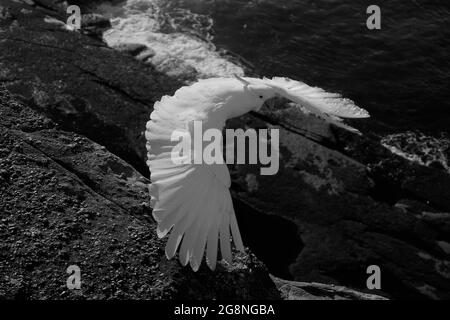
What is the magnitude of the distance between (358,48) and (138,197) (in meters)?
7.08

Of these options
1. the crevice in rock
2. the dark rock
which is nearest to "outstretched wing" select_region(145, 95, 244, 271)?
the crevice in rock

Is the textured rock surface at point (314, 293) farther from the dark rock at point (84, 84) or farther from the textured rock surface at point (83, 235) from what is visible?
the dark rock at point (84, 84)

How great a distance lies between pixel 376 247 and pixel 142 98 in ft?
10.2

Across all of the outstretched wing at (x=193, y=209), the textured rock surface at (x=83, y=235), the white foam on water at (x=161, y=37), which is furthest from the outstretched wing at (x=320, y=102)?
the white foam on water at (x=161, y=37)

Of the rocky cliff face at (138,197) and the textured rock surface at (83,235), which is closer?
the textured rock surface at (83,235)

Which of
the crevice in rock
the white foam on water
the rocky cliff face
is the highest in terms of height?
the white foam on water

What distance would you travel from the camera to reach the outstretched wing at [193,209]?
3.92 metres

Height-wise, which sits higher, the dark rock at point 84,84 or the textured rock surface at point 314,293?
the dark rock at point 84,84

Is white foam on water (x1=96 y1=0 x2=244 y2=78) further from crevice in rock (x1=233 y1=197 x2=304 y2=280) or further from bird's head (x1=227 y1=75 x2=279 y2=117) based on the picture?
bird's head (x1=227 y1=75 x2=279 y2=117)

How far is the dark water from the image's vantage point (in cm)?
953

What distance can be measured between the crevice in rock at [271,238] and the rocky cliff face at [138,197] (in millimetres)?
11

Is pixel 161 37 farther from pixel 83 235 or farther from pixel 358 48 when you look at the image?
pixel 83 235

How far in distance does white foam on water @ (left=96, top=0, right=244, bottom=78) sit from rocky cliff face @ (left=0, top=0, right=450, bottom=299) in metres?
1.78
